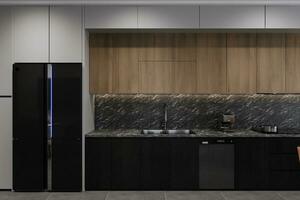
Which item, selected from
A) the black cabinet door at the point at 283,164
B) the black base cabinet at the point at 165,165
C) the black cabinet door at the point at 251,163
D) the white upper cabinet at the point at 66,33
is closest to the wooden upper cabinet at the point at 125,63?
the white upper cabinet at the point at 66,33

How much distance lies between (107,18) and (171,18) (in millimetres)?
936

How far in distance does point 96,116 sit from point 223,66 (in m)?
2.23

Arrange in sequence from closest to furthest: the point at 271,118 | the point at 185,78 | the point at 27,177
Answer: the point at 27,177 → the point at 185,78 → the point at 271,118

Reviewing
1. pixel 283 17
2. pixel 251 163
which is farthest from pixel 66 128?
pixel 283 17

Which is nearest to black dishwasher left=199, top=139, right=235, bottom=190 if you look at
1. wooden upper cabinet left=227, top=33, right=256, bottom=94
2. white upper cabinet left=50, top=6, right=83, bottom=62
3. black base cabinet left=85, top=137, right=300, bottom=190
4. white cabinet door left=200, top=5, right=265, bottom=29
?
black base cabinet left=85, top=137, right=300, bottom=190

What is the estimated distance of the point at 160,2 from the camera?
5.22m

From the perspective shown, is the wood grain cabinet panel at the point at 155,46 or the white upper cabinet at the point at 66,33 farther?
the wood grain cabinet panel at the point at 155,46

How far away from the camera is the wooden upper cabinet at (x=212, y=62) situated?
555cm

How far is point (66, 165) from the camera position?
516 cm

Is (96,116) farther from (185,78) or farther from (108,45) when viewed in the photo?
(185,78)

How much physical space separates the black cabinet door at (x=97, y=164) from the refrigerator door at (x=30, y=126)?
0.61m

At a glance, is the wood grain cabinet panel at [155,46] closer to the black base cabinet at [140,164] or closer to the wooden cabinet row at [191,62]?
the wooden cabinet row at [191,62]

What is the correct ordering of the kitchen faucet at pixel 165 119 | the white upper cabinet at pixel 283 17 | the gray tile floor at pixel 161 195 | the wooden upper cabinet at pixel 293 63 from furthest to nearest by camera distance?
the kitchen faucet at pixel 165 119
the wooden upper cabinet at pixel 293 63
the white upper cabinet at pixel 283 17
the gray tile floor at pixel 161 195

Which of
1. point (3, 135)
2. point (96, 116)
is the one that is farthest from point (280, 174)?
point (3, 135)
